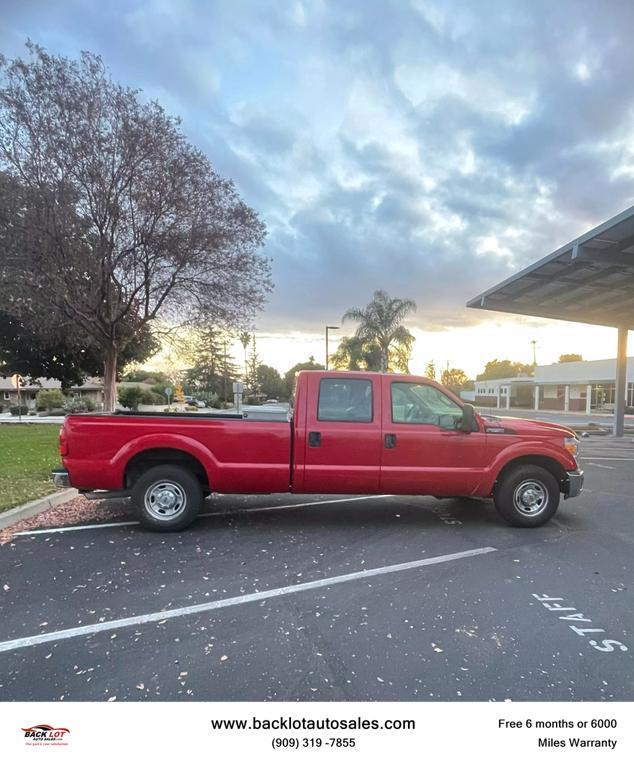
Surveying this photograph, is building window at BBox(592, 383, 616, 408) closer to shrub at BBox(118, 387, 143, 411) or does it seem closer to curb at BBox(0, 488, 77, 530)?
shrub at BBox(118, 387, 143, 411)

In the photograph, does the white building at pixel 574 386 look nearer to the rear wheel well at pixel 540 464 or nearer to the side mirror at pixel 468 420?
the rear wheel well at pixel 540 464

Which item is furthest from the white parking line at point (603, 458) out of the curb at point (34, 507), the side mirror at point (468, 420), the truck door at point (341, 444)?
the curb at point (34, 507)

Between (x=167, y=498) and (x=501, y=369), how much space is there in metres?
121

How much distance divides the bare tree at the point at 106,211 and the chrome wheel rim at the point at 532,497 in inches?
466

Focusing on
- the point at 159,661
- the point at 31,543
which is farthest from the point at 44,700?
the point at 31,543

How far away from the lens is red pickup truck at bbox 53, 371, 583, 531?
5.14 metres

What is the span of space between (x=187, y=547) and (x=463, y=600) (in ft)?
9.29

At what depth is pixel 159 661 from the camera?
279cm

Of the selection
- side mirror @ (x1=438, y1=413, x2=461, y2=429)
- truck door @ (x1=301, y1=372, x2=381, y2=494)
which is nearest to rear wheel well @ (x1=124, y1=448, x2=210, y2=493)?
truck door @ (x1=301, y1=372, x2=381, y2=494)

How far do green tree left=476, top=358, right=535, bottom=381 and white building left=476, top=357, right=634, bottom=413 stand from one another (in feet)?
171

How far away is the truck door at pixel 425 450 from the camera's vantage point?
5.32 m

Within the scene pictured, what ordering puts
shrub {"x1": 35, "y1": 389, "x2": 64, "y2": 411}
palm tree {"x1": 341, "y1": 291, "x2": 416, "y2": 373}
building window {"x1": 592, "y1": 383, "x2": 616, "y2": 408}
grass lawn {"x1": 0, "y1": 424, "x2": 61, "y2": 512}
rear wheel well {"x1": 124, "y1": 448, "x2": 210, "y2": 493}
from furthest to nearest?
shrub {"x1": 35, "y1": 389, "x2": 64, "y2": 411}
building window {"x1": 592, "y1": 383, "x2": 616, "y2": 408}
palm tree {"x1": 341, "y1": 291, "x2": 416, "y2": 373}
grass lawn {"x1": 0, "y1": 424, "x2": 61, "y2": 512}
rear wheel well {"x1": 124, "y1": 448, "x2": 210, "y2": 493}

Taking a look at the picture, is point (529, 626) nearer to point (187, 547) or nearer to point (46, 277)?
point (187, 547)

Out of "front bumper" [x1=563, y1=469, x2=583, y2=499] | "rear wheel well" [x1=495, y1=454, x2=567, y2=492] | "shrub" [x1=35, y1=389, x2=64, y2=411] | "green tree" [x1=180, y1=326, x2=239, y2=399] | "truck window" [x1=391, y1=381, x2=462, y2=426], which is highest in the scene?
"green tree" [x1=180, y1=326, x2=239, y2=399]
